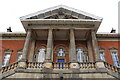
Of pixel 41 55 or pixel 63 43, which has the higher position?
pixel 63 43

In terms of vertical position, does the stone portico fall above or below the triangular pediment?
below

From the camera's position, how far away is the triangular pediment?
44.5 ft

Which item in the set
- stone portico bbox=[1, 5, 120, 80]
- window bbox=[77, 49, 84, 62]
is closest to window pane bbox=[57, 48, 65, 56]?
stone portico bbox=[1, 5, 120, 80]

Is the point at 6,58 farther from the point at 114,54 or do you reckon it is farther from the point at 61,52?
the point at 114,54

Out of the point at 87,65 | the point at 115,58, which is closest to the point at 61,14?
the point at 87,65

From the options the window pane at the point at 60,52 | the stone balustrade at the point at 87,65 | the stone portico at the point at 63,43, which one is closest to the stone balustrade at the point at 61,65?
the stone portico at the point at 63,43

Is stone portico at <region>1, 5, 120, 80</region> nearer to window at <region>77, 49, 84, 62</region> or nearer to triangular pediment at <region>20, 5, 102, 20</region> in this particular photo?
triangular pediment at <region>20, 5, 102, 20</region>

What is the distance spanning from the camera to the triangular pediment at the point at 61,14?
44.5 ft

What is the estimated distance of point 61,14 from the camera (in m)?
14.3

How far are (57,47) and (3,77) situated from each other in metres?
7.19

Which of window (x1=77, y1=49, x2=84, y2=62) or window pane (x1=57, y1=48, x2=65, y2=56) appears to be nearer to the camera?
window (x1=77, y1=49, x2=84, y2=62)

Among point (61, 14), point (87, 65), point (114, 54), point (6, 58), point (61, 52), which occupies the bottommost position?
point (87, 65)

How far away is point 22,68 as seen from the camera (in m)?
10.3

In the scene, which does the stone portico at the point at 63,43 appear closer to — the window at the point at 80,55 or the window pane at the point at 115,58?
the window at the point at 80,55
